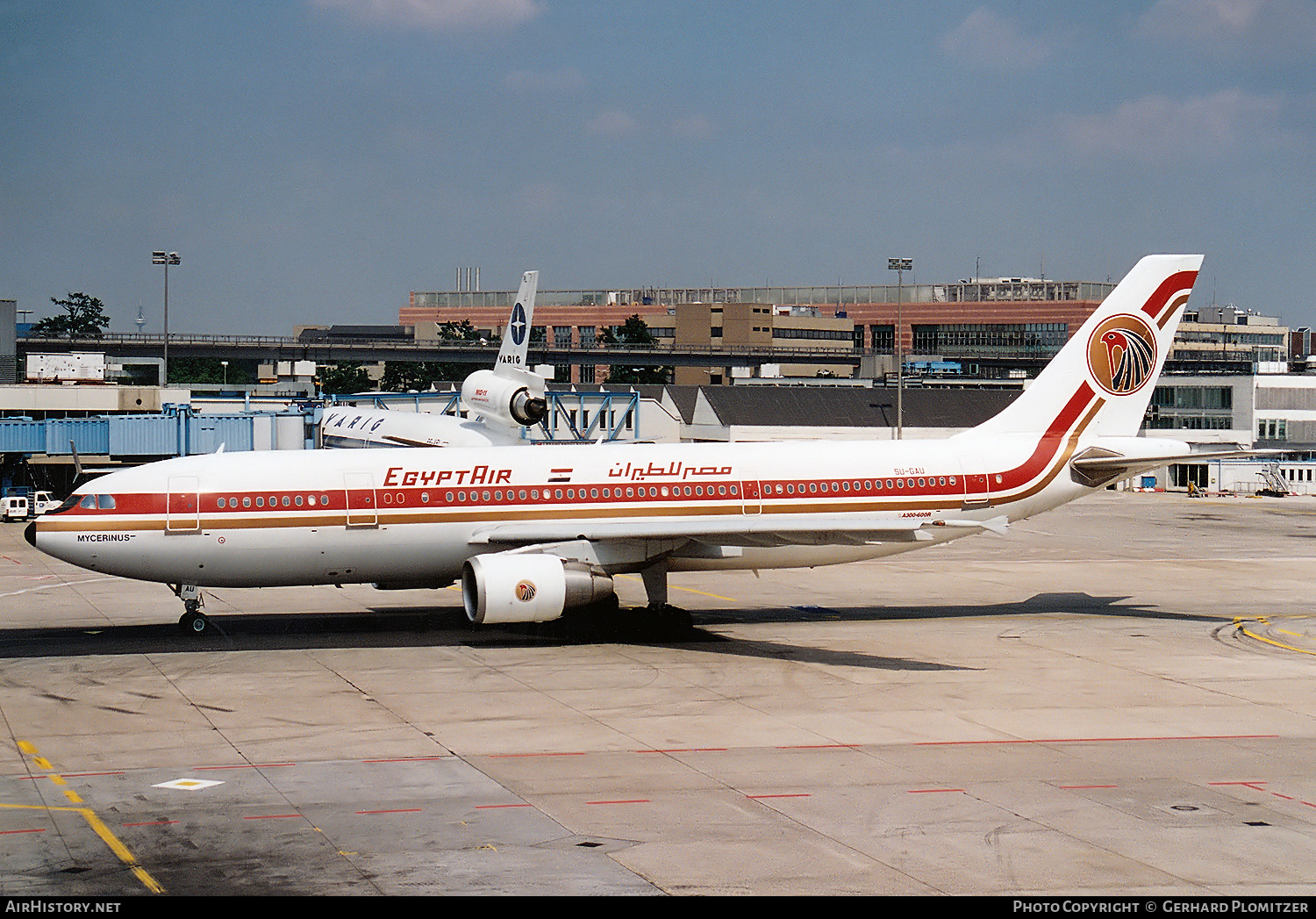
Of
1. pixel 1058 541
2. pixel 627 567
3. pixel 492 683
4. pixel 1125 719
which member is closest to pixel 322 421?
pixel 1058 541

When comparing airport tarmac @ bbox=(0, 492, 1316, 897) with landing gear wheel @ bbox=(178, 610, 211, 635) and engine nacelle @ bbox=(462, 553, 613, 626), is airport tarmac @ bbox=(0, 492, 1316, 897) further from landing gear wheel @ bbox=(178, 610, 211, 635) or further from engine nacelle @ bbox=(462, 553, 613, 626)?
engine nacelle @ bbox=(462, 553, 613, 626)

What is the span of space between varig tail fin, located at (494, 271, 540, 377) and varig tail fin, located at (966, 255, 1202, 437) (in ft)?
119

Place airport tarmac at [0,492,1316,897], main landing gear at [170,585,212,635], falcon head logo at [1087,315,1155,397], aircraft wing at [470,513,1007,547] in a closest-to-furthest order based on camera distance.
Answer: airport tarmac at [0,492,1316,897] < aircraft wing at [470,513,1007,547] < main landing gear at [170,585,212,635] < falcon head logo at [1087,315,1155,397]

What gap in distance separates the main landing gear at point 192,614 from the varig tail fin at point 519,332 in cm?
3751

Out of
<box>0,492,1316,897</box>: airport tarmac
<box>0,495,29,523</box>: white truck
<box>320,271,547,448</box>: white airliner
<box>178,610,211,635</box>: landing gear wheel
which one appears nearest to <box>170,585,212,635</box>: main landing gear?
<box>178,610,211,635</box>: landing gear wheel

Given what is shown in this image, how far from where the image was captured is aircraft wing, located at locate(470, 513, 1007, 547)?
35.4 metres

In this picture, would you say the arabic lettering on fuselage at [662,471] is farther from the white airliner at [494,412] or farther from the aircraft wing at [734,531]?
the white airliner at [494,412]

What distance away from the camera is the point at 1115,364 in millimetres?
44188

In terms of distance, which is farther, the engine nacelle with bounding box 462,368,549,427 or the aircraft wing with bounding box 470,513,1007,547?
the engine nacelle with bounding box 462,368,549,427

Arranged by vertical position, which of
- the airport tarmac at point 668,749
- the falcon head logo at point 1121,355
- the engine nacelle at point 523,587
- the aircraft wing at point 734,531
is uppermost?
the falcon head logo at point 1121,355

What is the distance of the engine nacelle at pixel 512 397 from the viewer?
243 ft

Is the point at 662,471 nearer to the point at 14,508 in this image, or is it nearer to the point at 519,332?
the point at 519,332

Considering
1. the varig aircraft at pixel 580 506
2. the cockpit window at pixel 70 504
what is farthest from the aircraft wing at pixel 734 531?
the cockpit window at pixel 70 504

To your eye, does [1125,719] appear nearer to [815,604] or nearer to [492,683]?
[492,683]
